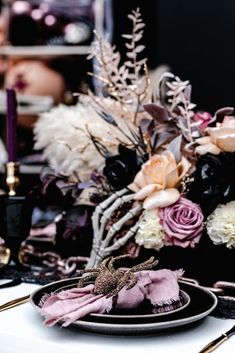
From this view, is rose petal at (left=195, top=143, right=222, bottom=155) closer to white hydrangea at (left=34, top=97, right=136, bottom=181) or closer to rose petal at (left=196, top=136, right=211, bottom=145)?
rose petal at (left=196, top=136, right=211, bottom=145)

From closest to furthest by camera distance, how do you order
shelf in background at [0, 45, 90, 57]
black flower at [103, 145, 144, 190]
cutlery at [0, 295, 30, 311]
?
cutlery at [0, 295, 30, 311] < black flower at [103, 145, 144, 190] < shelf in background at [0, 45, 90, 57]

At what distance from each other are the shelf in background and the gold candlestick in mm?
2409

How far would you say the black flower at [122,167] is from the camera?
3.99 feet

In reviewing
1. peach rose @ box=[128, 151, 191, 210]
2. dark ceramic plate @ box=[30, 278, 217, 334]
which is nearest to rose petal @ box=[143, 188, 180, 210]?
peach rose @ box=[128, 151, 191, 210]

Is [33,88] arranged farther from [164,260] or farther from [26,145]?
[164,260]

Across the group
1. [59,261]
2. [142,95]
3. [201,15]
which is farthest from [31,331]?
[201,15]

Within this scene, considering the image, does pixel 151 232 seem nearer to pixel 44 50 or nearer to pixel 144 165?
pixel 144 165

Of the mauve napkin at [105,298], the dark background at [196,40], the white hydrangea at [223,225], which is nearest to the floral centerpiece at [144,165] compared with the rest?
the white hydrangea at [223,225]

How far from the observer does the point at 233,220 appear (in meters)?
1.10

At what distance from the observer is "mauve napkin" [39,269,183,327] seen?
35.9 inches

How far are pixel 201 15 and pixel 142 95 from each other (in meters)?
2.35

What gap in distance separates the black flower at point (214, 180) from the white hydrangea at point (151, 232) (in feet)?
0.27

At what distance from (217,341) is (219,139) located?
0.36m

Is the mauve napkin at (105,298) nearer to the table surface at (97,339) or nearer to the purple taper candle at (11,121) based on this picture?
the table surface at (97,339)
